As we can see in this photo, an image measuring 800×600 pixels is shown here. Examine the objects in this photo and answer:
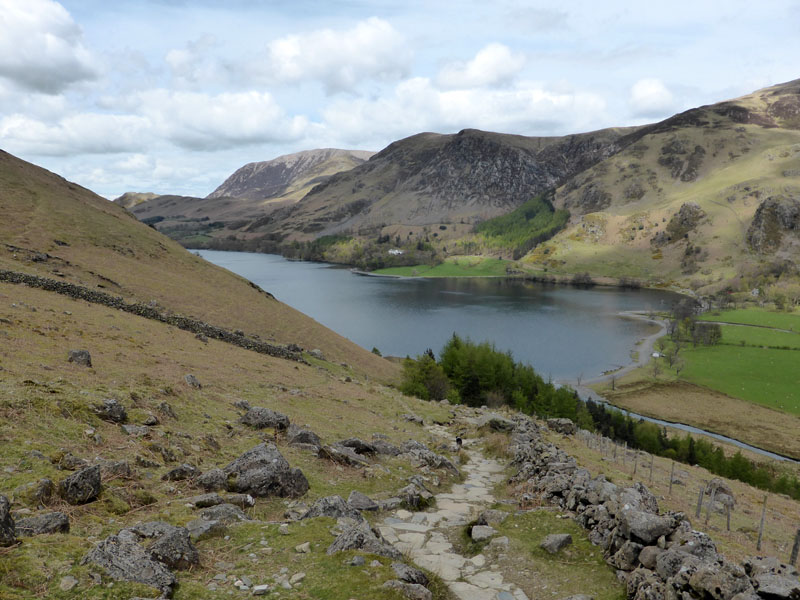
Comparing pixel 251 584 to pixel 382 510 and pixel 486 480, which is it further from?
pixel 486 480

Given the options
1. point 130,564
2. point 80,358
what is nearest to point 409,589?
point 130,564

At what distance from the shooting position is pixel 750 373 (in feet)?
409

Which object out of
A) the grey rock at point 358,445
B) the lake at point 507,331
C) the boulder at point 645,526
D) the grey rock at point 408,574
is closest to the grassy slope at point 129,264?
the grey rock at point 358,445

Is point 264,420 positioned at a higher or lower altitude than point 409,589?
lower

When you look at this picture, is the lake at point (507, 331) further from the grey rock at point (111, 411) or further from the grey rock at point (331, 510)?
the grey rock at point (331, 510)

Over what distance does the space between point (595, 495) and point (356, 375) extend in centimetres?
4708

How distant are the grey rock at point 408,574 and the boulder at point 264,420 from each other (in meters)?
13.3

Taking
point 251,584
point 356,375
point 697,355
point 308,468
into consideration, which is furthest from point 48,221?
point 697,355

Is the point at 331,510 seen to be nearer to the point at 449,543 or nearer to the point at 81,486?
the point at 449,543

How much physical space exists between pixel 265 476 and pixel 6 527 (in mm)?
7277

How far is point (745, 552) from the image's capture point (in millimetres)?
14844

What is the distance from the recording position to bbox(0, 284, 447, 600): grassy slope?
9.77 metres

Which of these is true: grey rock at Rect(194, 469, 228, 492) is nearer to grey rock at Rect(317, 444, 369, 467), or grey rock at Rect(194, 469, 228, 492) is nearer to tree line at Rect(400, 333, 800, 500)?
grey rock at Rect(317, 444, 369, 467)

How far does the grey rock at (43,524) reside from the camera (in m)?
9.86
